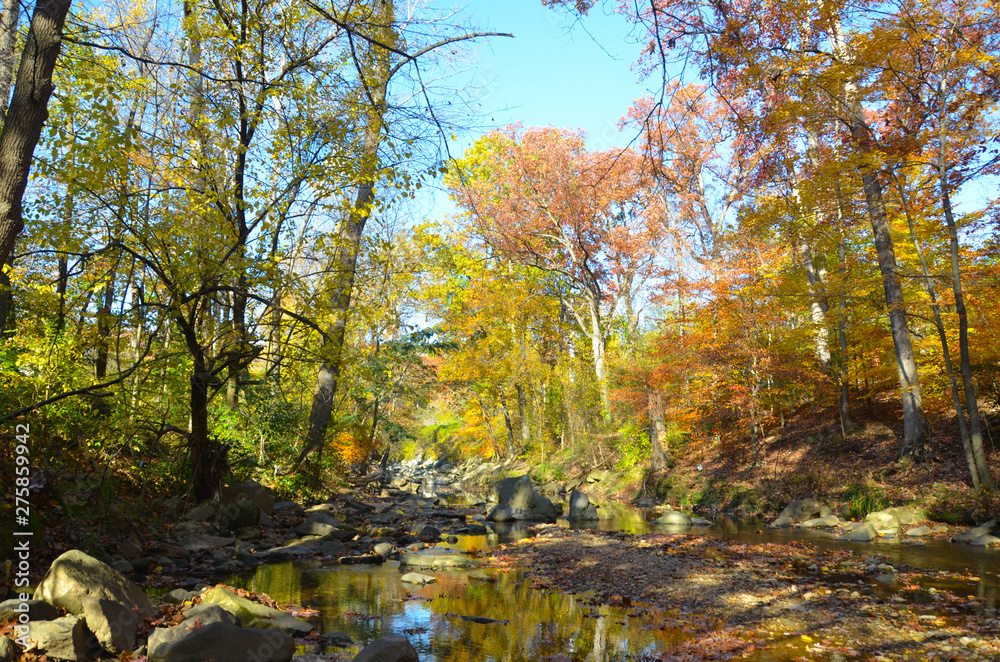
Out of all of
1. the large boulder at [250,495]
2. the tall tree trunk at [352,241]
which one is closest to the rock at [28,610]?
the tall tree trunk at [352,241]

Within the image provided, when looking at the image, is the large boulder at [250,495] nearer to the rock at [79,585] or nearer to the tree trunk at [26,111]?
the rock at [79,585]

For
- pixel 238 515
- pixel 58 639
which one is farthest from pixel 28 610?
pixel 238 515

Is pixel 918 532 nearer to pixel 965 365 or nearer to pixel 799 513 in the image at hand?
pixel 799 513

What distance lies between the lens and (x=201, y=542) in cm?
835

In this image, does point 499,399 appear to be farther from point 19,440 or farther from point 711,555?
point 19,440

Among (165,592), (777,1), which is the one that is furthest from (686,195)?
(165,592)

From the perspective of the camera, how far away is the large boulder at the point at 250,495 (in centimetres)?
1015

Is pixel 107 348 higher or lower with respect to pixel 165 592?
higher

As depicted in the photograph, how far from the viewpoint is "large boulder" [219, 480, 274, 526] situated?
33.3 feet

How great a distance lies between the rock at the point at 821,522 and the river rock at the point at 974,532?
218 cm

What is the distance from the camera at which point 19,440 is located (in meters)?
6.31

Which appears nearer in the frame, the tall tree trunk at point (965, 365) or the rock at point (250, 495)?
the rock at point (250, 495)

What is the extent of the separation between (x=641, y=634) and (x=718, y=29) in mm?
5036

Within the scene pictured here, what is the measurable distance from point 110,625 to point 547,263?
808 inches
